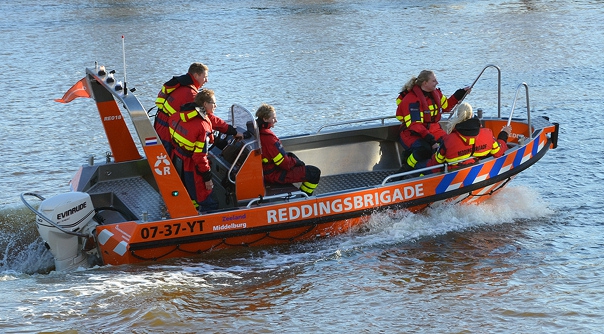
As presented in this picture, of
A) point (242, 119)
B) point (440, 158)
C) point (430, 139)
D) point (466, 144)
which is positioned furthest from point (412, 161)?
point (242, 119)

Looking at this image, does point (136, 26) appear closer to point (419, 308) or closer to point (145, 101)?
point (145, 101)

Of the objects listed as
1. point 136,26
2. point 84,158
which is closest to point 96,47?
point 136,26

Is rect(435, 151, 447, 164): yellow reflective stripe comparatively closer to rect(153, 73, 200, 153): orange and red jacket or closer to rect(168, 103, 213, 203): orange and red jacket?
rect(168, 103, 213, 203): orange and red jacket

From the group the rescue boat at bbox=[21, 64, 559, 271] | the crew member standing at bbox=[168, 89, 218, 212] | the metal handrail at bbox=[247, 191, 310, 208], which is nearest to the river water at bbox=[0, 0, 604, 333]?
the rescue boat at bbox=[21, 64, 559, 271]

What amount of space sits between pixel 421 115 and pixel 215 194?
2.36 meters

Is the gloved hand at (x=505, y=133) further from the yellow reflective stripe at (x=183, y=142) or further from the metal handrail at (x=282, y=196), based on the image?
the yellow reflective stripe at (x=183, y=142)

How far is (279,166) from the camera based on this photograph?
7.86m

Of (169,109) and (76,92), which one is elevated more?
(76,92)

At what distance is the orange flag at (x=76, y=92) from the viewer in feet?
24.0

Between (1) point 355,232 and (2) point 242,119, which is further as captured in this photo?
(2) point 242,119

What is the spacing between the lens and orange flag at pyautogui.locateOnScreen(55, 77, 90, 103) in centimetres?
732

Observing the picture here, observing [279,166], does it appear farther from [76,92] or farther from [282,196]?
[76,92]

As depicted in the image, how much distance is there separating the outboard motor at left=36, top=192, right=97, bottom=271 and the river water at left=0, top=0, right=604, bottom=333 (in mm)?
197

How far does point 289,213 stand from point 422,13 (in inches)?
681
